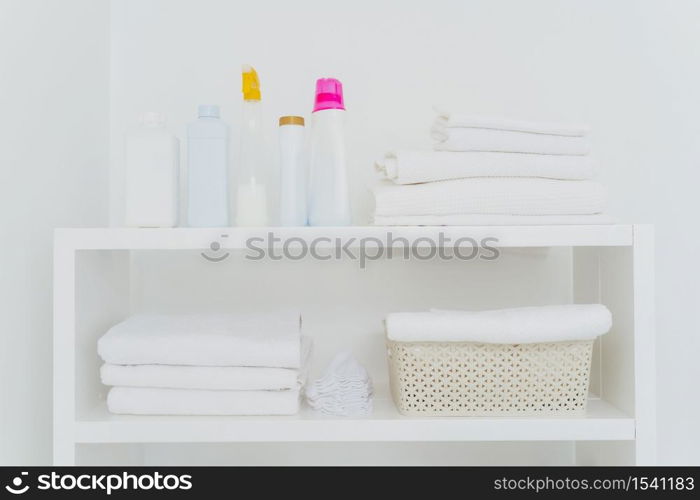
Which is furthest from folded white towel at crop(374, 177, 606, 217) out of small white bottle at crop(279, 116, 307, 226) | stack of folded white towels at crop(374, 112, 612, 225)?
small white bottle at crop(279, 116, 307, 226)

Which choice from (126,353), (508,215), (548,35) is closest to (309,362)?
(126,353)

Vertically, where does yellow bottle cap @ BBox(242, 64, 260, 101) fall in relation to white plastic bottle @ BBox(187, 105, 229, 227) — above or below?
above

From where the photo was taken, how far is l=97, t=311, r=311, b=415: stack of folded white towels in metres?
0.92

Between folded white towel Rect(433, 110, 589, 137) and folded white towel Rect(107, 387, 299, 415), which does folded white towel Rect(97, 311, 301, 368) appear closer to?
folded white towel Rect(107, 387, 299, 415)

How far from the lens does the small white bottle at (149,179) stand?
3.07 ft

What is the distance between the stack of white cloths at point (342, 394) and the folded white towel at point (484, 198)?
10.4 inches

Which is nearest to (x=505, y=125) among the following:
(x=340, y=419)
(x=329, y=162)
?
(x=329, y=162)

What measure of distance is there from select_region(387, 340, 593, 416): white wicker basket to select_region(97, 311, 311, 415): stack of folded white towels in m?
0.18

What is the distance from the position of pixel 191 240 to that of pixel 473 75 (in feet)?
2.15

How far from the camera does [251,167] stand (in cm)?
98

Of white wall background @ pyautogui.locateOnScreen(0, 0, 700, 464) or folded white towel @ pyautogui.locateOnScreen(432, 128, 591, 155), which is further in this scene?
white wall background @ pyautogui.locateOnScreen(0, 0, 700, 464)

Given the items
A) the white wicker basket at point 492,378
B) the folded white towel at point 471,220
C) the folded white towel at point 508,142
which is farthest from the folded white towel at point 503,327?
the folded white towel at point 508,142

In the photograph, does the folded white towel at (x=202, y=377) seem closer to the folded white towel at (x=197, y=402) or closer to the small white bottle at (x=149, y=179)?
the folded white towel at (x=197, y=402)

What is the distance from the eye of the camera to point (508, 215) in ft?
3.13
